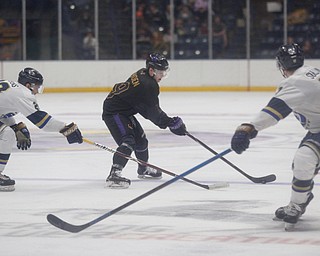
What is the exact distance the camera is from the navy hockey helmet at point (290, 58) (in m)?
5.44

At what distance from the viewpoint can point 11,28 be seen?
19.9 m

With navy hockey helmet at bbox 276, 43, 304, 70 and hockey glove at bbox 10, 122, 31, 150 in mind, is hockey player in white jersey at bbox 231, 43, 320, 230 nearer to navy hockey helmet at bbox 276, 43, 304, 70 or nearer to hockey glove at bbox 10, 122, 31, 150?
navy hockey helmet at bbox 276, 43, 304, 70

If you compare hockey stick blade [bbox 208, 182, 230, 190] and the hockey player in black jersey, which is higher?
the hockey player in black jersey

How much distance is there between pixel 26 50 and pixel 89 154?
35.2ft

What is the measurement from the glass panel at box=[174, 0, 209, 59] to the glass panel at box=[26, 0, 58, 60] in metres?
2.48

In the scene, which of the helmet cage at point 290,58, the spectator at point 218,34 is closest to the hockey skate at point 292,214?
the helmet cage at point 290,58

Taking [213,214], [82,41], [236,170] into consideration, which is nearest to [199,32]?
[82,41]

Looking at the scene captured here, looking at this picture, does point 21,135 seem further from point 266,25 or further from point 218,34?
point 266,25

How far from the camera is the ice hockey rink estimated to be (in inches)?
193

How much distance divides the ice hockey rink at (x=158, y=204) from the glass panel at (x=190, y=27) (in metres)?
8.87

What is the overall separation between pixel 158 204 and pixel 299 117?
1.30 metres

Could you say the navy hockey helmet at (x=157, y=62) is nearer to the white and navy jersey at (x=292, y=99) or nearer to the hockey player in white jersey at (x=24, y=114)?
the hockey player in white jersey at (x=24, y=114)

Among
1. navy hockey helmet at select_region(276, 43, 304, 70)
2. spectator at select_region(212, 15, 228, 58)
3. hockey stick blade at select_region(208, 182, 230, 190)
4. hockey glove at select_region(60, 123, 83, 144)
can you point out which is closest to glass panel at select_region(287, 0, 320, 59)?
spectator at select_region(212, 15, 228, 58)

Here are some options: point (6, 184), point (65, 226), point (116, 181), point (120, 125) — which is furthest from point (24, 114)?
point (65, 226)
